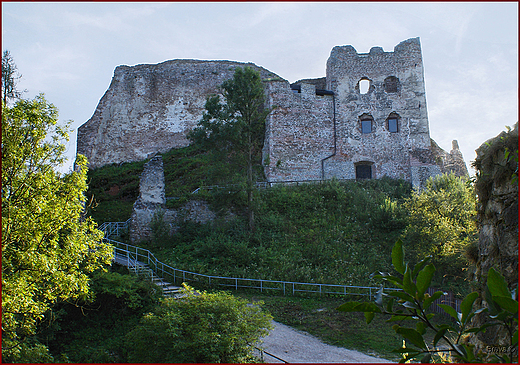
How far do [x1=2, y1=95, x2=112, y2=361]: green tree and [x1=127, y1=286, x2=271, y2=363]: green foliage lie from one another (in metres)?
1.70

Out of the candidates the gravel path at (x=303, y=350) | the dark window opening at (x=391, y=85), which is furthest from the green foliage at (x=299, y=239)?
the dark window opening at (x=391, y=85)

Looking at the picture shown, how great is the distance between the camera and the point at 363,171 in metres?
24.2

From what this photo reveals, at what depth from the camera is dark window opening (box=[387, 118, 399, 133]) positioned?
79.6ft

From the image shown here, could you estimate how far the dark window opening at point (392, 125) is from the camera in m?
24.3

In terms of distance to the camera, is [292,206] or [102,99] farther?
[102,99]

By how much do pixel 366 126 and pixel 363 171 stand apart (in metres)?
3.01

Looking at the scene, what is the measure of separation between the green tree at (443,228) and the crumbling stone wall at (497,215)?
6495 mm

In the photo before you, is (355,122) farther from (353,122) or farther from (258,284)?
(258,284)

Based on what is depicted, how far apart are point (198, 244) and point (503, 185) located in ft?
41.3

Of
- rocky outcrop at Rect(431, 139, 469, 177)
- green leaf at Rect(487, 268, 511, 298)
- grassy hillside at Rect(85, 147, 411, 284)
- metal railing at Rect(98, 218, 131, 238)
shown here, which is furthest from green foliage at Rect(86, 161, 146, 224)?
rocky outcrop at Rect(431, 139, 469, 177)

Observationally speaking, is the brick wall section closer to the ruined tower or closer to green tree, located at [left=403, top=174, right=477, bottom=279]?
the ruined tower

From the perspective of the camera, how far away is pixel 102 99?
28719mm

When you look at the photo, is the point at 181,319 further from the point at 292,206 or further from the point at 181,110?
the point at 181,110

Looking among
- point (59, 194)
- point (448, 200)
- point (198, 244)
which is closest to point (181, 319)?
point (59, 194)
